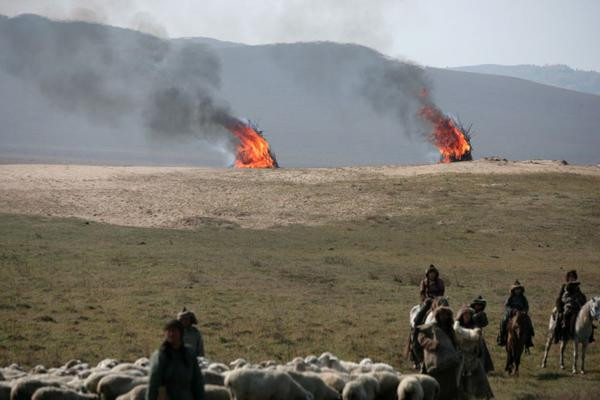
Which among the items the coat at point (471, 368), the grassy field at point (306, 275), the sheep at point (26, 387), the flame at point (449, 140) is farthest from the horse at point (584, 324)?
the flame at point (449, 140)

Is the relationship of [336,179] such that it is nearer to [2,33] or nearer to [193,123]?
[193,123]

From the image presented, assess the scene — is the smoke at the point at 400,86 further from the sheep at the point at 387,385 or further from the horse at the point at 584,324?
the sheep at the point at 387,385

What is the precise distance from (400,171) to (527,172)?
28.1ft

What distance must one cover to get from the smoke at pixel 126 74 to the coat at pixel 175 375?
76.5m

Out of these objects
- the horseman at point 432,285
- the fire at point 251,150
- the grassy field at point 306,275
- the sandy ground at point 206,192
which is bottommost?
the grassy field at point 306,275

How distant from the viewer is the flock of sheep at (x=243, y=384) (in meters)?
14.1

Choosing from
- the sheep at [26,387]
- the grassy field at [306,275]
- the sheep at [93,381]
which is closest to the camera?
the sheep at [26,387]

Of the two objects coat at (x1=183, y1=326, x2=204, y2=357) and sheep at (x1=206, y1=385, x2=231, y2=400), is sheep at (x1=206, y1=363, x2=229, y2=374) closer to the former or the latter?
coat at (x1=183, y1=326, x2=204, y2=357)

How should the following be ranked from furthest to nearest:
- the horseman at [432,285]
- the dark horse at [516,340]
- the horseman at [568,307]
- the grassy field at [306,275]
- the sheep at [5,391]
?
the grassy field at [306,275], the horseman at [568,307], the dark horse at [516,340], the horseman at [432,285], the sheep at [5,391]

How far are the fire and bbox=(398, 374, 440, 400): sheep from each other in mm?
62175

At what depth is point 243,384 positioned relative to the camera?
566 inches

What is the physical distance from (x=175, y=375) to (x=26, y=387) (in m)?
3.57

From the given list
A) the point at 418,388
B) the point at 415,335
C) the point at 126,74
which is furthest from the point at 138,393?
the point at 126,74

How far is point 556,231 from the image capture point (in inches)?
1941
